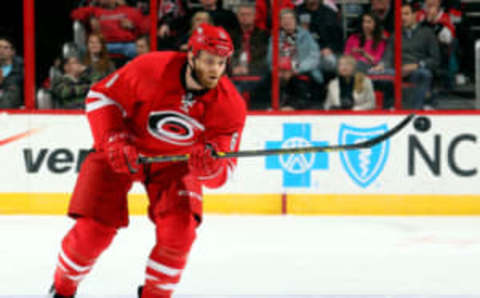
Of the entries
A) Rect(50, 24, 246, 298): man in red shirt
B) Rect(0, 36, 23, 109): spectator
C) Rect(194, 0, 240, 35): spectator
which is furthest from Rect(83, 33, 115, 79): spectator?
Rect(50, 24, 246, 298): man in red shirt

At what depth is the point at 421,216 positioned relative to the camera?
649 cm

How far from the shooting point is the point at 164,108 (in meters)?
3.36

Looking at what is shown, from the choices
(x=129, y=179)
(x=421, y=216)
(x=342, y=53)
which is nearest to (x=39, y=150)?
(x=342, y=53)

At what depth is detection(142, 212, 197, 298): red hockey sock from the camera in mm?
3240

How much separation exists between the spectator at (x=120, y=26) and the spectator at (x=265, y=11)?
30.5 inches

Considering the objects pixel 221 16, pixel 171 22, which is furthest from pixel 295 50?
pixel 171 22

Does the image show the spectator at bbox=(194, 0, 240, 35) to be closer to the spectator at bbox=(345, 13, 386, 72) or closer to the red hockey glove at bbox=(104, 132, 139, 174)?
the spectator at bbox=(345, 13, 386, 72)

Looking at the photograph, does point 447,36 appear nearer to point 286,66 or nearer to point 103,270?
point 286,66

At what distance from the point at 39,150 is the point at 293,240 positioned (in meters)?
2.09

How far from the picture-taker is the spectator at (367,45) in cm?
666

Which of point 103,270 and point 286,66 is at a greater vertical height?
point 286,66

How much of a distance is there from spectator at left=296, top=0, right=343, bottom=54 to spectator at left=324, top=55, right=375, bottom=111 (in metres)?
0.14

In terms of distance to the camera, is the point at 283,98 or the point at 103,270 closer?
the point at 103,270

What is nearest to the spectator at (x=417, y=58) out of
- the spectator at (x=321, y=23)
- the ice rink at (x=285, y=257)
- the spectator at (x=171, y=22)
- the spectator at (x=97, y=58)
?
the spectator at (x=321, y=23)
